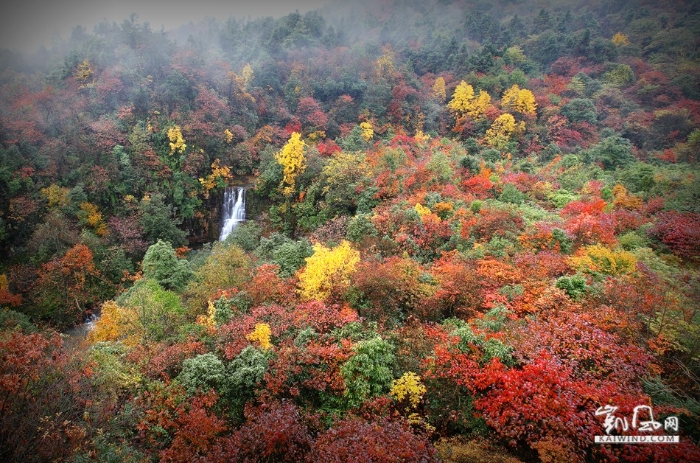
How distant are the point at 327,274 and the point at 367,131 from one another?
2848 cm

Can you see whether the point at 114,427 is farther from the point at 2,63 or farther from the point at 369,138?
the point at 2,63

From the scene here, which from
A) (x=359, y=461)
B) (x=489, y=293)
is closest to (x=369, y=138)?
(x=489, y=293)

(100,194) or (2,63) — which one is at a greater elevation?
(2,63)

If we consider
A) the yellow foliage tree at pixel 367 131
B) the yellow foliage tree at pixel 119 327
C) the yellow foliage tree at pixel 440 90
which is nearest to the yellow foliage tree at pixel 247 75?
the yellow foliage tree at pixel 367 131

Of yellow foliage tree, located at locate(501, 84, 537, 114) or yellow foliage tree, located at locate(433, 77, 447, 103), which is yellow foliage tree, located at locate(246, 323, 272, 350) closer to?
yellow foliage tree, located at locate(501, 84, 537, 114)

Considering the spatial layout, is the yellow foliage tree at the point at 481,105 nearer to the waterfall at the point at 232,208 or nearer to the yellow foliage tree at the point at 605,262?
the waterfall at the point at 232,208

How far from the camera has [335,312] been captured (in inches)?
570

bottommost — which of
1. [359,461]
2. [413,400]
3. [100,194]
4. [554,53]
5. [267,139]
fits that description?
[413,400]

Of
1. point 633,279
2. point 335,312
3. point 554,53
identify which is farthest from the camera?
point 554,53

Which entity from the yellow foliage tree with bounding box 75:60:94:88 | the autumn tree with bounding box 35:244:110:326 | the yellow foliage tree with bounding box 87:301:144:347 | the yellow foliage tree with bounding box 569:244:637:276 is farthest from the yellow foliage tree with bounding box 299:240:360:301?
the yellow foliage tree with bounding box 75:60:94:88

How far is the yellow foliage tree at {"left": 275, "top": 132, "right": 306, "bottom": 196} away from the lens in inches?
1313

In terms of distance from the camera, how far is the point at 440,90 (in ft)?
161

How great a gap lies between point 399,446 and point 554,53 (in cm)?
6429

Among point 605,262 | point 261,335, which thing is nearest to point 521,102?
point 605,262
